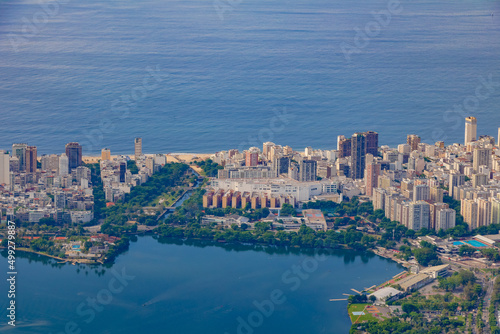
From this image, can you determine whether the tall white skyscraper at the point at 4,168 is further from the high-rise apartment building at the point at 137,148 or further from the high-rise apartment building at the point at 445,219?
the high-rise apartment building at the point at 445,219

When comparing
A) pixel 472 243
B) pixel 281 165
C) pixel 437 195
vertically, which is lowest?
pixel 472 243

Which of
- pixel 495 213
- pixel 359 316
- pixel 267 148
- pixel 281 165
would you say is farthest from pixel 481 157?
pixel 359 316

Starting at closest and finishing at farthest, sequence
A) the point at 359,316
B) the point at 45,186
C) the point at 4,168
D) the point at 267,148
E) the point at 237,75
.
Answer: the point at 359,316, the point at 45,186, the point at 4,168, the point at 267,148, the point at 237,75

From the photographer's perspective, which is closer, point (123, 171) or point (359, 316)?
point (359, 316)

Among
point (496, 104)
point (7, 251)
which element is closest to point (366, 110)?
point (496, 104)

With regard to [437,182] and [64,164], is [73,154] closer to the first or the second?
[64,164]

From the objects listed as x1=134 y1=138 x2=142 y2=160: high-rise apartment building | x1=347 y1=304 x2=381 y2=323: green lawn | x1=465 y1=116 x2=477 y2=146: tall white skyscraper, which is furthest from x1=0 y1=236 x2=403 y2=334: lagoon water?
x1=465 y1=116 x2=477 y2=146: tall white skyscraper
